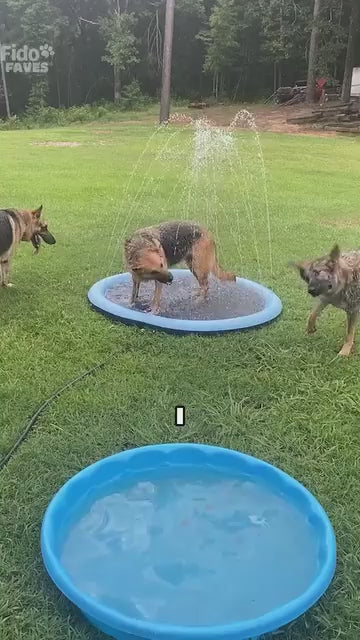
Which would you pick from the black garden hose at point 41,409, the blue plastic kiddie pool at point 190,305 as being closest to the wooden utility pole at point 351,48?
the blue plastic kiddie pool at point 190,305

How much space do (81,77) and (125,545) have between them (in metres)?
33.2

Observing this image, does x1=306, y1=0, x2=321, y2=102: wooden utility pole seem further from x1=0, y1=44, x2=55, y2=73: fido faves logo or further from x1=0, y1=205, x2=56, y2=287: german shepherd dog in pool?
x1=0, y1=205, x2=56, y2=287: german shepherd dog in pool

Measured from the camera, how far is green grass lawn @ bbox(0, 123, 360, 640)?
249 centimetres

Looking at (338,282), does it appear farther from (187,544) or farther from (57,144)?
(57,144)

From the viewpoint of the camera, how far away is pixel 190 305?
206 inches

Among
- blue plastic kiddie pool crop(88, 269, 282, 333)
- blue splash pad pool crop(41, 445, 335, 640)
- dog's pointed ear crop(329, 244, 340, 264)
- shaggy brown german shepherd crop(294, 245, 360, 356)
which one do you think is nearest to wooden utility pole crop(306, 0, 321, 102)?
blue plastic kiddie pool crop(88, 269, 282, 333)

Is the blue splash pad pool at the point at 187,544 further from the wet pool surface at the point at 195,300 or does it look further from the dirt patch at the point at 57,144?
the dirt patch at the point at 57,144

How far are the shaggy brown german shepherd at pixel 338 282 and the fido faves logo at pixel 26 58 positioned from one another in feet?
99.0

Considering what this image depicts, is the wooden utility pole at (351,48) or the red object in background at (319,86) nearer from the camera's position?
the wooden utility pole at (351,48)

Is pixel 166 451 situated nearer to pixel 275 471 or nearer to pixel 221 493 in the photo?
pixel 221 493

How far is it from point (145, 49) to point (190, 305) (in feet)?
98.0

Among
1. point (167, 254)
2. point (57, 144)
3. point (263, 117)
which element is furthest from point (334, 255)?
point (263, 117)

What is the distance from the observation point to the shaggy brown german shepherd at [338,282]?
13.2 ft

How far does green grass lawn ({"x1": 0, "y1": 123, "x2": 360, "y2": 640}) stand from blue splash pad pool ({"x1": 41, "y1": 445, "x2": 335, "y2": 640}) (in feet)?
0.48
